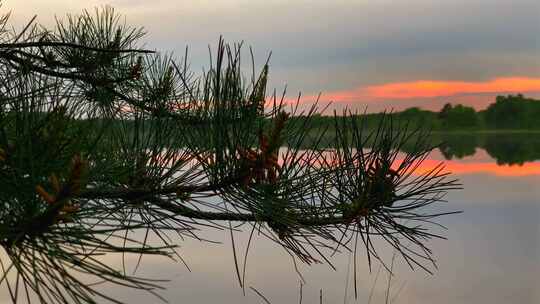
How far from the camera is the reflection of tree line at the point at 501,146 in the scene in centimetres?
3747

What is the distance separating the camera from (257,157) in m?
1.62

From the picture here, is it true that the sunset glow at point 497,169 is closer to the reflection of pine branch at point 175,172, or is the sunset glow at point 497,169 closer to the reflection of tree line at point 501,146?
the reflection of tree line at point 501,146

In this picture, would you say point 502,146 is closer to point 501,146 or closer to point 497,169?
point 501,146

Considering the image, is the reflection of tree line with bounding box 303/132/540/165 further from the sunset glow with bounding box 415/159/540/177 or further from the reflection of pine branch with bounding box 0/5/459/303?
the reflection of pine branch with bounding box 0/5/459/303

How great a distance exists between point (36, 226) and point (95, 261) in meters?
0.11

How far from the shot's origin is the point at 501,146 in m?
47.8

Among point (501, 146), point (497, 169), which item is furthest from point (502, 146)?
point (497, 169)

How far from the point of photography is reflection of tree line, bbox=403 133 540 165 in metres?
37.5

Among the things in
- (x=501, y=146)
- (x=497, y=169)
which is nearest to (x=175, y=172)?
(x=497, y=169)

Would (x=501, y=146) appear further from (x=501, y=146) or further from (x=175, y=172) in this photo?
(x=175, y=172)

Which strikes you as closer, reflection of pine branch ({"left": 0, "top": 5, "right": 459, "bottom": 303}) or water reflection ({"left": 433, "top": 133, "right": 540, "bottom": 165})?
reflection of pine branch ({"left": 0, "top": 5, "right": 459, "bottom": 303})

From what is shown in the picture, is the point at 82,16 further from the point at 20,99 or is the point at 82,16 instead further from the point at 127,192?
the point at 20,99

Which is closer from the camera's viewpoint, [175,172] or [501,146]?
[175,172]

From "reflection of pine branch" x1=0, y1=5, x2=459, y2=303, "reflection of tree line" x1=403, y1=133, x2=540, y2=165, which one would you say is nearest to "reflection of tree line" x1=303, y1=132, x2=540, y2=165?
"reflection of tree line" x1=403, y1=133, x2=540, y2=165
